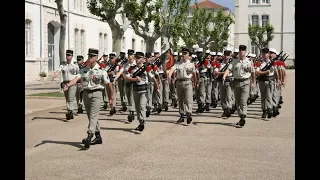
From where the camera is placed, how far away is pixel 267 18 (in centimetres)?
7675

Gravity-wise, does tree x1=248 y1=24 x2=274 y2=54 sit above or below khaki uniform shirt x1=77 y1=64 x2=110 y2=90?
above

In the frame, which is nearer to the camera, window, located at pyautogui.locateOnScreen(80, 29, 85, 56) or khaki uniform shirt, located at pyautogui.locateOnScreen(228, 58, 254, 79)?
khaki uniform shirt, located at pyautogui.locateOnScreen(228, 58, 254, 79)

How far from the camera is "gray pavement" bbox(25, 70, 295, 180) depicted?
6.55 meters

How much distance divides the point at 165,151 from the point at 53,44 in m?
28.5

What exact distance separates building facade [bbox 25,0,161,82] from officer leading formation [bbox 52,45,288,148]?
15416mm

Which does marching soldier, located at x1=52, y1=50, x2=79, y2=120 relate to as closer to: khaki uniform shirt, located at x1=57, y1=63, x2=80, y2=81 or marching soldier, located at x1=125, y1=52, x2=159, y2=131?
khaki uniform shirt, located at x1=57, y1=63, x2=80, y2=81

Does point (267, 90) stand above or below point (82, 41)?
below

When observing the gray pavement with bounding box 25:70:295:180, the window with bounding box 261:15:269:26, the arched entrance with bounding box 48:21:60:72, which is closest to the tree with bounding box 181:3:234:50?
the arched entrance with bounding box 48:21:60:72

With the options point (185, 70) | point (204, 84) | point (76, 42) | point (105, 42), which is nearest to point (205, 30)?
point (105, 42)

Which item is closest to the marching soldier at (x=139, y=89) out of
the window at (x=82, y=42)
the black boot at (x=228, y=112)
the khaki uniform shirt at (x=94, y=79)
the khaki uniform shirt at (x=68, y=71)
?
the khaki uniform shirt at (x=94, y=79)

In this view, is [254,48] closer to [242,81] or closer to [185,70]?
[185,70]

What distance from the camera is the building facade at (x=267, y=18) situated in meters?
75.4
